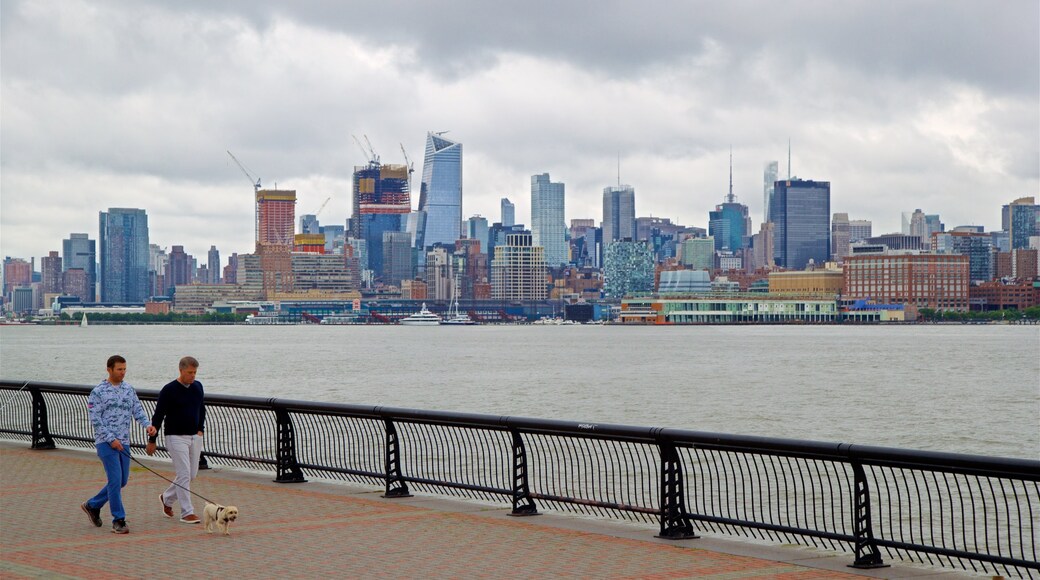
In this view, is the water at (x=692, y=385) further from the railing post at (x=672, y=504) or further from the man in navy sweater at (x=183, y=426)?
the man in navy sweater at (x=183, y=426)

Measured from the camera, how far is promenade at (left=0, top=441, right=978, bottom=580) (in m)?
11.8

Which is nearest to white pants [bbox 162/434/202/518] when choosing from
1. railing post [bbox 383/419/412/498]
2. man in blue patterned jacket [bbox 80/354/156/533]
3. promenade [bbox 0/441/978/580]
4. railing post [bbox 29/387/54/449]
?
promenade [bbox 0/441/978/580]

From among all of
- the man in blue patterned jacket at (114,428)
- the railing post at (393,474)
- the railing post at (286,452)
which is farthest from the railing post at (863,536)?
the railing post at (286,452)

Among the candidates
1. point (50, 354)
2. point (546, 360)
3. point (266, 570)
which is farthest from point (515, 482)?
point (50, 354)

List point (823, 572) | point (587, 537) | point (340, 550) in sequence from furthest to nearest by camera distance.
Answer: point (587, 537) < point (340, 550) < point (823, 572)

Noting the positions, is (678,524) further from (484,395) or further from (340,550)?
(484,395)

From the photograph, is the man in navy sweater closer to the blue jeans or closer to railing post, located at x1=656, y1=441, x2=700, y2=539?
the blue jeans

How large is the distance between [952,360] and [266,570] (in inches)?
4304

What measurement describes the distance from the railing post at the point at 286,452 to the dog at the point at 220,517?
420 cm

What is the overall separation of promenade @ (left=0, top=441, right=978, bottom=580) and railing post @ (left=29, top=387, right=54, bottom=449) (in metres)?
6.06

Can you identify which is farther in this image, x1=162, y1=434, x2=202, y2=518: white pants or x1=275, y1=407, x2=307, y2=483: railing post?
x1=275, y1=407, x2=307, y2=483: railing post

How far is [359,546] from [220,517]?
1641 mm

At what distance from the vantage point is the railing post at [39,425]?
23000mm

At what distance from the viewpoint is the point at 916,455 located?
11.9m
